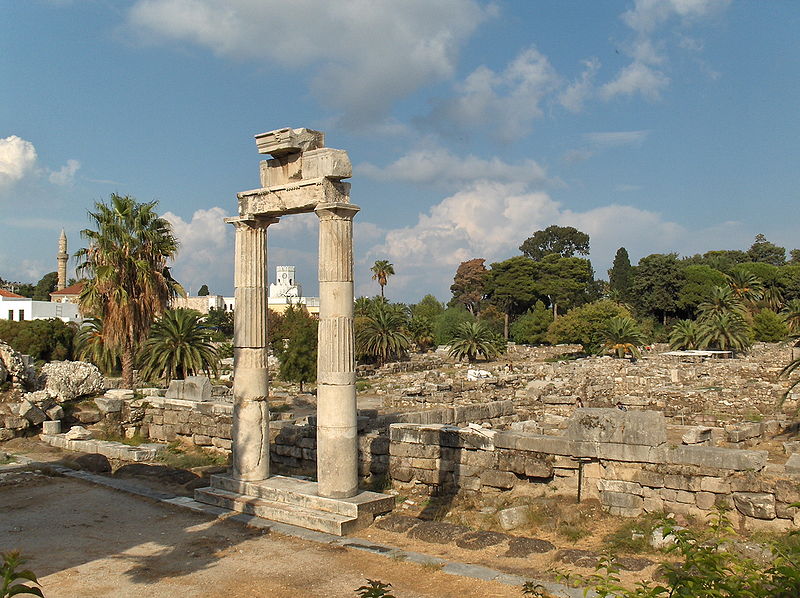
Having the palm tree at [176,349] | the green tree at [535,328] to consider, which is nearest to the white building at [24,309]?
the green tree at [535,328]

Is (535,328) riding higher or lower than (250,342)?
higher

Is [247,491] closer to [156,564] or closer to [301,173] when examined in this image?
[156,564]

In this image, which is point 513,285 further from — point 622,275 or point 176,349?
point 176,349

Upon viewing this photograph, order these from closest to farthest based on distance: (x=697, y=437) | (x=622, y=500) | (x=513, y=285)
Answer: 1. (x=622, y=500)
2. (x=697, y=437)
3. (x=513, y=285)

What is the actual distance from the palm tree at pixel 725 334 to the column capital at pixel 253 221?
46463mm

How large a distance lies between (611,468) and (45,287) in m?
108

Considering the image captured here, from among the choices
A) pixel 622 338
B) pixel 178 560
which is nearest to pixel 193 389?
pixel 178 560

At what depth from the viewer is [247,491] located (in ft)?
38.2

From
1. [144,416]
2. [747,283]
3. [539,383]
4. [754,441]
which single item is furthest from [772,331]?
[144,416]

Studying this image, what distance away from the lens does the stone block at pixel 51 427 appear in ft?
60.6

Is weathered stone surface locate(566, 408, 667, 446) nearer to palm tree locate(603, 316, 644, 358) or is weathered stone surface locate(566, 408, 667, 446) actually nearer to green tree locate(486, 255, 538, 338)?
palm tree locate(603, 316, 644, 358)

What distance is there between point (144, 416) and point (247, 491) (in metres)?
9.25

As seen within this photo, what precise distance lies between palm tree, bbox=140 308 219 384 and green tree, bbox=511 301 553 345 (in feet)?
155

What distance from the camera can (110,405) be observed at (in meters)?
19.6
